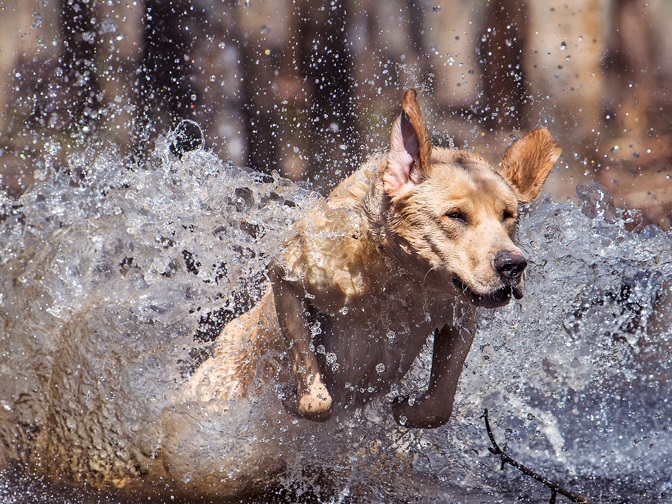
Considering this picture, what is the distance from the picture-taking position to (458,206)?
9.64ft

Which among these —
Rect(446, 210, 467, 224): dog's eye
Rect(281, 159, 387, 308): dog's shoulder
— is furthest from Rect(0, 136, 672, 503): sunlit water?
Rect(446, 210, 467, 224): dog's eye

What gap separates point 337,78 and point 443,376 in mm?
3495

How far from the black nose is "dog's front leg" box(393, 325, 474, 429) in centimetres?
74

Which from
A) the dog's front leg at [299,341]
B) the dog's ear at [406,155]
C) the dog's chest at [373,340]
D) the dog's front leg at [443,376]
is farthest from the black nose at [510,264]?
the dog's front leg at [299,341]

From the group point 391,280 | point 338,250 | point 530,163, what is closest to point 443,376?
point 391,280

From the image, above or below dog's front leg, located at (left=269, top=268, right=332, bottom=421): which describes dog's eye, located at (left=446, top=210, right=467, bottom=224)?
above

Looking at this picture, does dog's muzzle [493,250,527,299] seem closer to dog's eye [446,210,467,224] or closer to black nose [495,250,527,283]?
black nose [495,250,527,283]

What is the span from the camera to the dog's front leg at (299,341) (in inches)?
133

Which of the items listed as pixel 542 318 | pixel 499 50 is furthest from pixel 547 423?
pixel 499 50

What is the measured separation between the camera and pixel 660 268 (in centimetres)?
491

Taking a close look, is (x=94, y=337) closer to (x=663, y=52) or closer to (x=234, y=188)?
(x=234, y=188)

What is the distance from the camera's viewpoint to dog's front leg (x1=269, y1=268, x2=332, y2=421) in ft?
11.0

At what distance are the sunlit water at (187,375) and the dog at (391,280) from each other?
170mm

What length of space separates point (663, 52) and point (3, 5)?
4.85 metres
